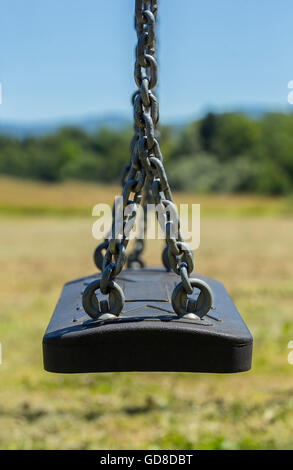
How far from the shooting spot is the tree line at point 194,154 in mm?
20562

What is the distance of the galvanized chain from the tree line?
18569 millimetres

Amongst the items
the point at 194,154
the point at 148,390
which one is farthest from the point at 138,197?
the point at 194,154

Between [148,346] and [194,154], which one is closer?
[148,346]

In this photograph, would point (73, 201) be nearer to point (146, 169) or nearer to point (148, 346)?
point (146, 169)

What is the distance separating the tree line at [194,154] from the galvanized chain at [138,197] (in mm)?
18569

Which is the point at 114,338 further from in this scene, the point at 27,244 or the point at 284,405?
the point at 27,244

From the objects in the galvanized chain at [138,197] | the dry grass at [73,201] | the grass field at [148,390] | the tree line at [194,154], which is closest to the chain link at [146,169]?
the galvanized chain at [138,197]

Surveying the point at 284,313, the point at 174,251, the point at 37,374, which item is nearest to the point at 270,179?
the point at 284,313

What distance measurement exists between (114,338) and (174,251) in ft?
0.68

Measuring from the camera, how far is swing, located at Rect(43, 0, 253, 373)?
1.04m

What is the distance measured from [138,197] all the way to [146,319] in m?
0.28

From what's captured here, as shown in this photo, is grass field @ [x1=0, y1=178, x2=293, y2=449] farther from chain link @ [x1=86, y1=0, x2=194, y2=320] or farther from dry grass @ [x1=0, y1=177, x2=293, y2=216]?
dry grass @ [x1=0, y1=177, x2=293, y2=216]

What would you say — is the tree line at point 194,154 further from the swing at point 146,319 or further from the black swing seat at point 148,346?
the black swing seat at point 148,346

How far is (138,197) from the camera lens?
120 centimetres
